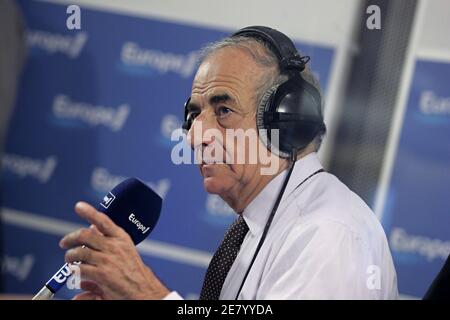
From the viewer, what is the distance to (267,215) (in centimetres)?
149

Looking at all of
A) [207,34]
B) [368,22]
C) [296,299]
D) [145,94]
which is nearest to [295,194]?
[296,299]

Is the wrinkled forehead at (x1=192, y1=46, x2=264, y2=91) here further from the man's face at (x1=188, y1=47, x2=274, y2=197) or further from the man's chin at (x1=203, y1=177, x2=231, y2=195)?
the man's chin at (x1=203, y1=177, x2=231, y2=195)

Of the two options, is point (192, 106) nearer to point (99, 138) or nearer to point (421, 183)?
point (421, 183)

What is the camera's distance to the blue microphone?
134 cm

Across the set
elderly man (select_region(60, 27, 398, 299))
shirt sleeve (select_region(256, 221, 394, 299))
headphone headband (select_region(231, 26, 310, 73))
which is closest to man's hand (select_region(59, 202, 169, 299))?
elderly man (select_region(60, 27, 398, 299))

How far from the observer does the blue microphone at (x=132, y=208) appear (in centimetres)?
134

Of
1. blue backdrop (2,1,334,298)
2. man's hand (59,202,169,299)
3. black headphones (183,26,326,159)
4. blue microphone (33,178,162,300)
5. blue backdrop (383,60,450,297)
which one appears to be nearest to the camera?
man's hand (59,202,169,299)

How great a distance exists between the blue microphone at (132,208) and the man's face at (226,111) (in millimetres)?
148

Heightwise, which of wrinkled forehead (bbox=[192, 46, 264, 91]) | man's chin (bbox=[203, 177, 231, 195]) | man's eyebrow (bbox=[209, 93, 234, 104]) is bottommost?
man's chin (bbox=[203, 177, 231, 195])

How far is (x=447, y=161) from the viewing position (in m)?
1.90

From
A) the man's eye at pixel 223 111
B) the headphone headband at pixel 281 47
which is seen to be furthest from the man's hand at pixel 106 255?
the headphone headband at pixel 281 47

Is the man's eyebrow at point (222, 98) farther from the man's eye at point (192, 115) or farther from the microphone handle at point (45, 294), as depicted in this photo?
the microphone handle at point (45, 294)

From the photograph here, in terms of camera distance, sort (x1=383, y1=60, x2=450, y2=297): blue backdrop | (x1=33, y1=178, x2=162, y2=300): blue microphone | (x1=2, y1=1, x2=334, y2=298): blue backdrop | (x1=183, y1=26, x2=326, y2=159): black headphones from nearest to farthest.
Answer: (x1=33, y1=178, x2=162, y2=300): blue microphone → (x1=183, y1=26, x2=326, y2=159): black headphones → (x1=383, y1=60, x2=450, y2=297): blue backdrop → (x1=2, y1=1, x2=334, y2=298): blue backdrop

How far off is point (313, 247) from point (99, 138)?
4.29 feet
